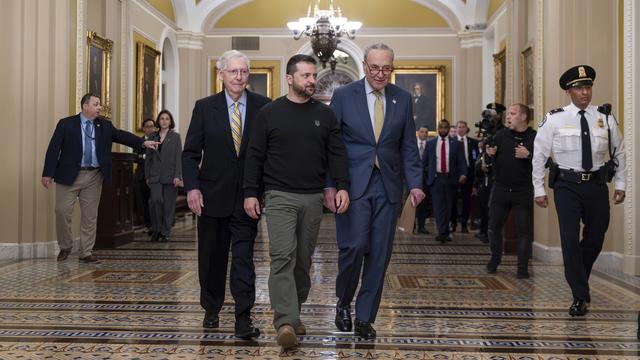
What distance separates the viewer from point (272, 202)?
3.96 meters

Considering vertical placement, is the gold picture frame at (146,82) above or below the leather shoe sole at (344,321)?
above

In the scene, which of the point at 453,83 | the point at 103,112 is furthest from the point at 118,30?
the point at 453,83

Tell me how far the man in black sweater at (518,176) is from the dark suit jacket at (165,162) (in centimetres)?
442

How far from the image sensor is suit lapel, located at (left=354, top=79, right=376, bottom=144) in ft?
13.7

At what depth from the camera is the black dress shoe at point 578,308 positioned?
16.2ft

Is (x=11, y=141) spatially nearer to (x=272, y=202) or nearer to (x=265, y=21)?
(x=272, y=202)

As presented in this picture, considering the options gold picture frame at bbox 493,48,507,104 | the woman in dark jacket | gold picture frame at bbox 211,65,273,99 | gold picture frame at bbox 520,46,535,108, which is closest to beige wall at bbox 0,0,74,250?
the woman in dark jacket

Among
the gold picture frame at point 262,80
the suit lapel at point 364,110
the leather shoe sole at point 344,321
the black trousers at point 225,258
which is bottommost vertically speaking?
the leather shoe sole at point 344,321

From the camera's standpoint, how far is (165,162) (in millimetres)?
9859

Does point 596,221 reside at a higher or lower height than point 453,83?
lower

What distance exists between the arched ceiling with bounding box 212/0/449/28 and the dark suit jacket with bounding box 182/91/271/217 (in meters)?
12.1

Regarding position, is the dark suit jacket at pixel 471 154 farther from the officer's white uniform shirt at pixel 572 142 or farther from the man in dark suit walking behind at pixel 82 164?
the officer's white uniform shirt at pixel 572 142

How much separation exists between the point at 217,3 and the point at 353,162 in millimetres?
12184

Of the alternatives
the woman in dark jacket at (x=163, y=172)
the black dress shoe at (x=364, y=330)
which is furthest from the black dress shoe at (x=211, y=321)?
the woman in dark jacket at (x=163, y=172)
